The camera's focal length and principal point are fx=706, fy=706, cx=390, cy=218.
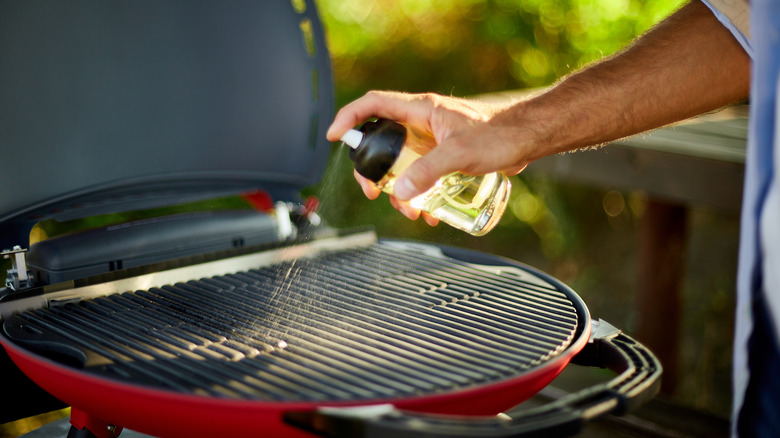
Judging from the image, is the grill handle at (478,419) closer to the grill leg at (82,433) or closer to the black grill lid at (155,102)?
the grill leg at (82,433)

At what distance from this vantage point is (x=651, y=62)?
1.27 meters

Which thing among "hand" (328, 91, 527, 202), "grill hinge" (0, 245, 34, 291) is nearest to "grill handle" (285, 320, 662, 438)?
"hand" (328, 91, 527, 202)

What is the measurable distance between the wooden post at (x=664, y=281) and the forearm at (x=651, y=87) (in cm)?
→ 148

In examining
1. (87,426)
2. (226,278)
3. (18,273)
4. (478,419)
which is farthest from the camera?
(226,278)

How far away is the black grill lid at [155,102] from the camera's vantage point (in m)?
1.32

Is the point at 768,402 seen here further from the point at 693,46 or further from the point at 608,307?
the point at 608,307

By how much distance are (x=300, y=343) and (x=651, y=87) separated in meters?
0.77

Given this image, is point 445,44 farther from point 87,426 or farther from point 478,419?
point 478,419

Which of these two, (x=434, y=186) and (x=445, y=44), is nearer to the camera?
(x=434, y=186)

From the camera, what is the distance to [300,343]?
109 centimetres

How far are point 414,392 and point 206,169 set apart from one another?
0.92m

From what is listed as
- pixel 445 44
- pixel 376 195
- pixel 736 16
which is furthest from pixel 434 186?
pixel 445 44

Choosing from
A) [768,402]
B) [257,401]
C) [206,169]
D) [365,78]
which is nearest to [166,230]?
[206,169]

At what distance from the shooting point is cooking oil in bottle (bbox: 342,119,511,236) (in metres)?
1.18
